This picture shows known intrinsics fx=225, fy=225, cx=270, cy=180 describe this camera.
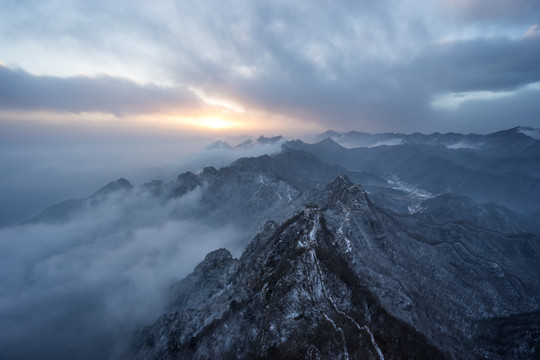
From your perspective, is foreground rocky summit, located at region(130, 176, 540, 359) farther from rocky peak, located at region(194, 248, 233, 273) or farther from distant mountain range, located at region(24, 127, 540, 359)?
rocky peak, located at region(194, 248, 233, 273)

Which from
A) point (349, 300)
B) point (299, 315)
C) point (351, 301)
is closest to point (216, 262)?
point (299, 315)

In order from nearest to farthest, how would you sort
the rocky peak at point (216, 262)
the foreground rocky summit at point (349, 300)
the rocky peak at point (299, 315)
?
the rocky peak at point (299, 315) < the foreground rocky summit at point (349, 300) < the rocky peak at point (216, 262)

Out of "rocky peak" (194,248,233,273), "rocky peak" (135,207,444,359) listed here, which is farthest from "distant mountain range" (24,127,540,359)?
"rocky peak" (194,248,233,273)

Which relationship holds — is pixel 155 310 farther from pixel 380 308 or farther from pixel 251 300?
pixel 380 308

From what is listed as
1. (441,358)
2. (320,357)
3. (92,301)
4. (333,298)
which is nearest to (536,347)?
(441,358)

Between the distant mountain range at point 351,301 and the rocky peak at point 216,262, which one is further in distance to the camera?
the rocky peak at point 216,262

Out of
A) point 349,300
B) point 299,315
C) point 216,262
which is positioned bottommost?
point 216,262

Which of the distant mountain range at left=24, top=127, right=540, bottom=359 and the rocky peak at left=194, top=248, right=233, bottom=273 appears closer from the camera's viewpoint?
the distant mountain range at left=24, top=127, right=540, bottom=359

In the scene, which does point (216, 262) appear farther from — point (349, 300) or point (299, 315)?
point (349, 300)

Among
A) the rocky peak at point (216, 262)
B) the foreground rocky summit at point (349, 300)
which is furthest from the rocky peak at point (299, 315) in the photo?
the rocky peak at point (216, 262)

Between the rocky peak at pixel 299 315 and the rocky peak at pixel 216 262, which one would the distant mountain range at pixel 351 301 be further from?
the rocky peak at pixel 216 262
